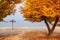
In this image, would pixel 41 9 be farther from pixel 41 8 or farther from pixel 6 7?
pixel 6 7

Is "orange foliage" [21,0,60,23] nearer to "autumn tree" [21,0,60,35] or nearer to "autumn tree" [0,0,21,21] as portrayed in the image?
A: "autumn tree" [21,0,60,35]

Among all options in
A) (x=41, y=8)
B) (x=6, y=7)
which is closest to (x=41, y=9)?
(x=41, y=8)

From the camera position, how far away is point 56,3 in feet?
84.7

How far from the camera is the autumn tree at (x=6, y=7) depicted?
2563 cm

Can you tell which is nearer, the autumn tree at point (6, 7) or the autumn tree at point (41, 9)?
the autumn tree at point (41, 9)

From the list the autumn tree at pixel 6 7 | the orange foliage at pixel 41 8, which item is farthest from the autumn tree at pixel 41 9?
the autumn tree at pixel 6 7

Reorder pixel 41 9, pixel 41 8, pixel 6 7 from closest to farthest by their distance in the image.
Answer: pixel 41 8
pixel 41 9
pixel 6 7

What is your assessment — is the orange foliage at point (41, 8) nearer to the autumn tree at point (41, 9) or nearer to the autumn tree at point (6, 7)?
the autumn tree at point (41, 9)

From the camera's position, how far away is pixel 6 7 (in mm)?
26297

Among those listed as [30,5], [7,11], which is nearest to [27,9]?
[30,5]

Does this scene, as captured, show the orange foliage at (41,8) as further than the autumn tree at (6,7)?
No

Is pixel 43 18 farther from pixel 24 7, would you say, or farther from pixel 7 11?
pixel 7 11

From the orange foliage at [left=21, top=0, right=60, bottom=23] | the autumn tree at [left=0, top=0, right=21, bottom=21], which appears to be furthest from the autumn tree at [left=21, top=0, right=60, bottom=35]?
the autumn tree at [left=0, top=0, right=21, bottom=21]

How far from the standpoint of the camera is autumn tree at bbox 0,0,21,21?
25.6 m
